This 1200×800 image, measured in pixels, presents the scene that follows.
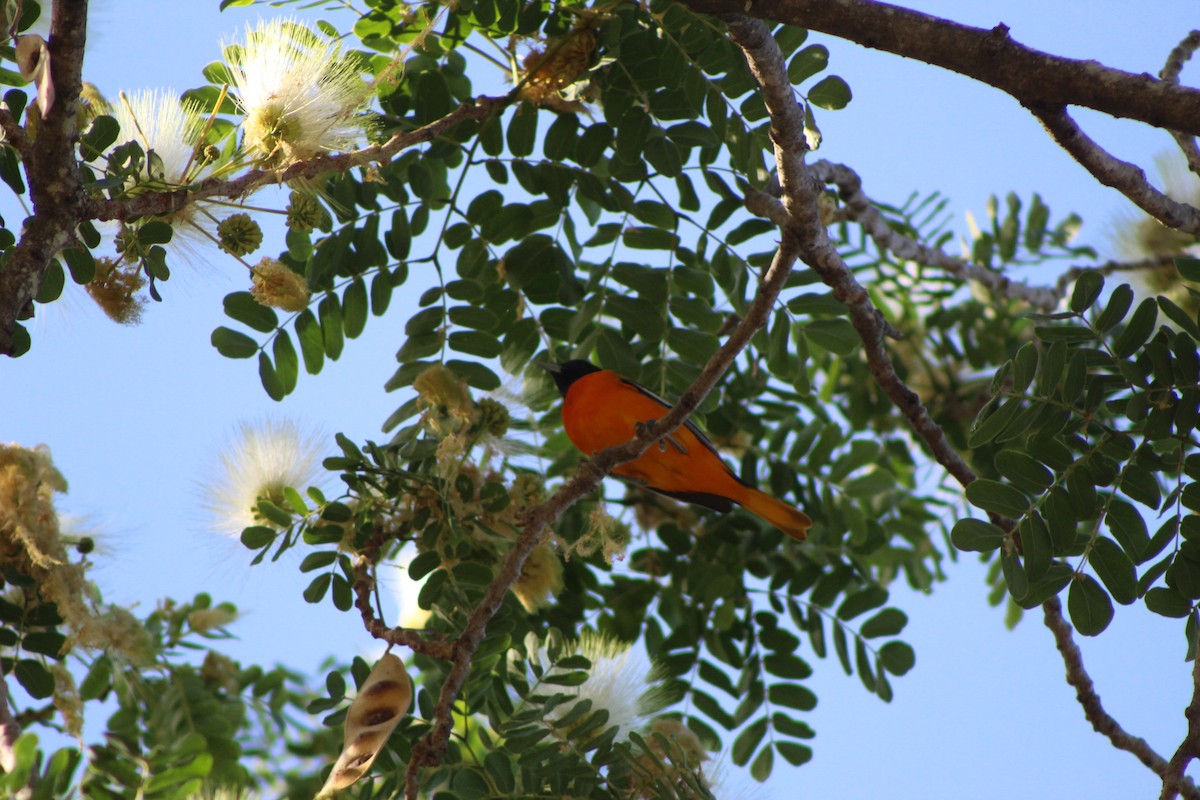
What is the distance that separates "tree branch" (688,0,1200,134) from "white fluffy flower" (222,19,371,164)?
0.88 meters

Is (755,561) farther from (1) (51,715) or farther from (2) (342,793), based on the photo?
(1) (51,715)

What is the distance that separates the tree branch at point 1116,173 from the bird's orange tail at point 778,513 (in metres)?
1.64

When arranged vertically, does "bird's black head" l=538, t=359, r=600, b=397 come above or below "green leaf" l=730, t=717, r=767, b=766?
above

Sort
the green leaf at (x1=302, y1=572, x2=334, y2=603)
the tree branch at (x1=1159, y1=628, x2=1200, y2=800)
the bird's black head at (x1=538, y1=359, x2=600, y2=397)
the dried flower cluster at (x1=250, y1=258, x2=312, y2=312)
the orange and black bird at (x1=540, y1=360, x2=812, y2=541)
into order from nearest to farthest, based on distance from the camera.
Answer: the tree branch at (x1=1159, y1=628, x2=1200, y2=800) → the dried flower cluster at (x1=250, y1=258, x2=312, y2=312) → the green leaf at (x1=302, y1=572, x2=334, y2=603) → the bird's black head at (x1=538, y1=359, x2=600, y2=397) → the orange and black bird at (x1=540, y1=360, x2=812, y2=541)

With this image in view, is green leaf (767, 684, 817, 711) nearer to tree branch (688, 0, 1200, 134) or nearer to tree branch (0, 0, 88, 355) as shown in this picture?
tree branch (688, 0, 1200, 134)

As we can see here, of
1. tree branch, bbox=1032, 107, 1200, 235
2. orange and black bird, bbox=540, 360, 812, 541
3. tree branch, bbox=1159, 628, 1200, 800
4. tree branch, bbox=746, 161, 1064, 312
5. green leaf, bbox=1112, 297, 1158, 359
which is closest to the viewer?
tree branch, bbox=1032, 107, 1200, 235

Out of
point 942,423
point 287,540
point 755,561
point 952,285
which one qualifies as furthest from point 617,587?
point 952,285

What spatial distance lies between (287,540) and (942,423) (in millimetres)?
3059

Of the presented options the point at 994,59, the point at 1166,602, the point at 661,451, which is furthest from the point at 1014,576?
the point at 661,451

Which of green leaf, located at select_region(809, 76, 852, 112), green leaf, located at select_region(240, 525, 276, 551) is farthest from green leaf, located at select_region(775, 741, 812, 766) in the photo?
green leaf, located at select_region(809, 76, 852, 112)

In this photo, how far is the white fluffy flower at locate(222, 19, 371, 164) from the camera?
7.61 ft

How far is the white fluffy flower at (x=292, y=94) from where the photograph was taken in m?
2.32

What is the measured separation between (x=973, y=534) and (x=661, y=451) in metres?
1.53

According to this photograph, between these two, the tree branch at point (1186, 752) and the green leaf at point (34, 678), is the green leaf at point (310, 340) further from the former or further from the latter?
the tree branch at point (1186, 752)
